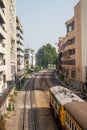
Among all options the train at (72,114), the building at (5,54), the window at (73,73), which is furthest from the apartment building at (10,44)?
the train at (72,114)

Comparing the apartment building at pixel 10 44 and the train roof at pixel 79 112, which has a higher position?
the apartment building at pixel 10 44

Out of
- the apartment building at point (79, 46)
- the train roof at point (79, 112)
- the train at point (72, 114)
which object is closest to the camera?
the train roof at point (79, 112)

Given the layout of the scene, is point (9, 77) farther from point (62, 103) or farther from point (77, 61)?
point (62, 103)

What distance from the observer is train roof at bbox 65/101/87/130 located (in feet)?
60.4

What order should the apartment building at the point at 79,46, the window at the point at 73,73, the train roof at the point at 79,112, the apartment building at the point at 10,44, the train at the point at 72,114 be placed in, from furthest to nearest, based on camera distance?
the window at the point at 73,73 < the apartment building at the point at 10,44 < the apartment building at the point at 79,46 < the train at the point at 72,114 < the train roof at the point at 79,112

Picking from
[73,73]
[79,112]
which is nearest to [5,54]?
[73,73]

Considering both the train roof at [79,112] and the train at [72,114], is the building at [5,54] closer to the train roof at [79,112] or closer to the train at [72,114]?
the train at [72,114]

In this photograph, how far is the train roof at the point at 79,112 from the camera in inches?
725

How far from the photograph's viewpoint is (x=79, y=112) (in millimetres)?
20875

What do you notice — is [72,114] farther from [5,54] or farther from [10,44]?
[10,44]

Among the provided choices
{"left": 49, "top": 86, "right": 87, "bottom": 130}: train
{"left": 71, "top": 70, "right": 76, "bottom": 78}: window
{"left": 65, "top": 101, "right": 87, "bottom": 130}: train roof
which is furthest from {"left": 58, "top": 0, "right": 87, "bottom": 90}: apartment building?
{"left": 65, "top": 101, "right": 87, "bottom": 130}: train roof

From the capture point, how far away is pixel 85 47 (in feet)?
221

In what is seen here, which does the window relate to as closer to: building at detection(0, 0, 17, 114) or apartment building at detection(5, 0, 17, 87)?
apartment building at detection(5, 0, 17, 87)

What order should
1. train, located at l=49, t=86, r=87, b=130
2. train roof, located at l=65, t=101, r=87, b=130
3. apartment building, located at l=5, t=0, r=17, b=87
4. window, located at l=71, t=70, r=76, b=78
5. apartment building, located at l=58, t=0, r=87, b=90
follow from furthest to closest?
1. window, located at l=71, t=70, r=76, b=78
2. apartment building, located at l=5, t=0, r=17, b=87
3. apartment building, located at l=58, t=0, r=87, b=90
4. train, located at l=49, t=86, r=87, b=130
5. train roof, located at l=65, t=101, r=87, b=130
